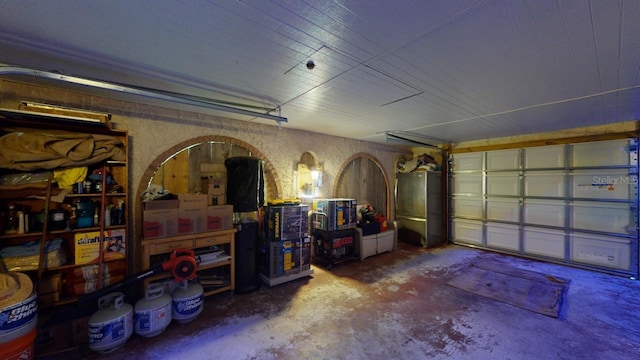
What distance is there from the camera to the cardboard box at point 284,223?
11.8ft

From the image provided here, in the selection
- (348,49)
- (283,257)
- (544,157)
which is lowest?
(283,257)

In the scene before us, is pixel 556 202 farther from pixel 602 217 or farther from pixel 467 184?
pixel 467 184

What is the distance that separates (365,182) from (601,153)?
4.20m

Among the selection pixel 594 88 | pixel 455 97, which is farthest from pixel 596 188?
pixel 455 97

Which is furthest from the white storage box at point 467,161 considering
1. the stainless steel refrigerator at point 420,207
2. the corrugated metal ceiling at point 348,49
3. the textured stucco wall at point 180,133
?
the textured stucco wall at point 180,133

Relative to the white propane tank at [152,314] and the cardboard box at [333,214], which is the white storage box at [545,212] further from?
the white propane tank at [152,314]

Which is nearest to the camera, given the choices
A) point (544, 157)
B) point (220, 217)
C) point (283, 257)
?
point (220, 217)

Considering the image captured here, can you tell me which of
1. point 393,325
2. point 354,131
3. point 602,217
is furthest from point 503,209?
point 393,325

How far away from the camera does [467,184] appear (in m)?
5.90

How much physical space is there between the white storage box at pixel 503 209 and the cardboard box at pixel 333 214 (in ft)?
10.9

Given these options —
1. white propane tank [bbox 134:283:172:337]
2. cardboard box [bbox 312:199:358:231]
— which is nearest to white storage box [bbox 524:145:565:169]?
cardboard box [bbox 312:199:358:231]

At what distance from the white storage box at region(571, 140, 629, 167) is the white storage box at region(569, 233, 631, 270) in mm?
1308

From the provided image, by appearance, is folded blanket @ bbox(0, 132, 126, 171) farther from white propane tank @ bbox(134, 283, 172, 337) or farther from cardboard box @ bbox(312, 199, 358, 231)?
cardboard box @ bbox(312, 199, 358, 231)

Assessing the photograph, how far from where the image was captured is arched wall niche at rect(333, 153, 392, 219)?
5.42 meters
